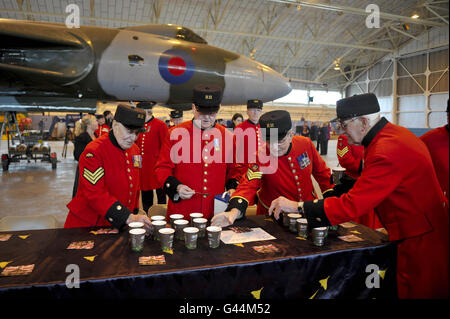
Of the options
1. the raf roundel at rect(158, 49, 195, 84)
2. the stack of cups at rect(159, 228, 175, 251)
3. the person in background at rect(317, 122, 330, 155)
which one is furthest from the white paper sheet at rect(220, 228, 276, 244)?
the person in background at rect(317, 122, 330, 155)

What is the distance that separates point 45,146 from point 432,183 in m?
11.2

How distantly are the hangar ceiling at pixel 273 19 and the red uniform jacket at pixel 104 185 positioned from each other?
28.6 feet

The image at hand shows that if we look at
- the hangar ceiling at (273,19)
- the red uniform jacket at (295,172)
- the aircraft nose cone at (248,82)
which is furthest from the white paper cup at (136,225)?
the hangar ceiling at (273,19)

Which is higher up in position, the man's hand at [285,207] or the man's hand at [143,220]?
the man's hand at [285,207]

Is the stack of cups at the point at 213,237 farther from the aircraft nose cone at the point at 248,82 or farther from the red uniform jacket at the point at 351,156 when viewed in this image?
the aircraft nose cone at the point at 248,82

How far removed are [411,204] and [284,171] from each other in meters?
1.16

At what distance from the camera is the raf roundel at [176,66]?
5.30 meters

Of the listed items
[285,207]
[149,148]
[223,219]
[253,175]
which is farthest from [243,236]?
[149,148]

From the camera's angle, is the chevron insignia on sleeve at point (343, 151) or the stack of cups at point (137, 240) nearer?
the stack of cups at point (137, 240)

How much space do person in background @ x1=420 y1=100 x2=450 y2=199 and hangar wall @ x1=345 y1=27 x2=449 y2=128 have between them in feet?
70.1

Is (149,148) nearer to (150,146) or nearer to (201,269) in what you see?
(150,146)

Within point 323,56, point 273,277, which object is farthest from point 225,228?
point 323,56

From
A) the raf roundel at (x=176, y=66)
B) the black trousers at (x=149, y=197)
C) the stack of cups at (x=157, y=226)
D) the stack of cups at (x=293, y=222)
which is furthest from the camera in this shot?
the raf roundel at (x=176, y=66)

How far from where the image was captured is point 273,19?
18.1m
